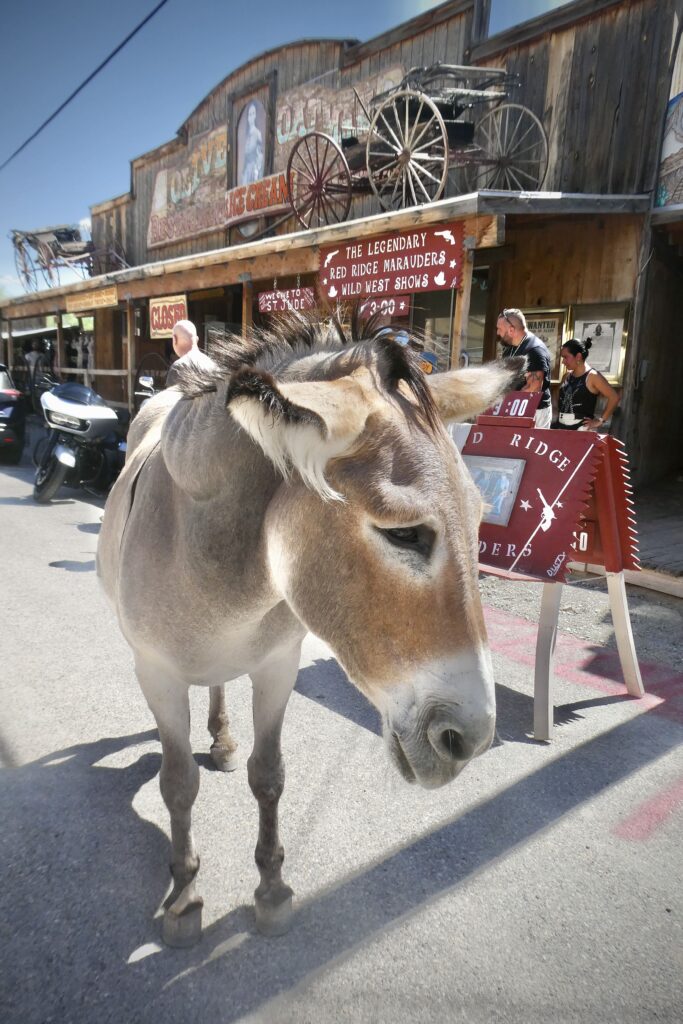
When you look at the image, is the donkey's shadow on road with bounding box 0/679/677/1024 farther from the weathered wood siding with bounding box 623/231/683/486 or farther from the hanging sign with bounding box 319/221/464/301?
the weathered wood siding with bounding box 623/231/683/486

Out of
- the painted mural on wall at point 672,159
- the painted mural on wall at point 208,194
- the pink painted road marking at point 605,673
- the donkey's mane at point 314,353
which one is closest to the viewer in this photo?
the donkey's mane at point 314,353

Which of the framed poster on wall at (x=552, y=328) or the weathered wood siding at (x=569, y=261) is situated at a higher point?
the weathered wood siding at (x=569, y=261)

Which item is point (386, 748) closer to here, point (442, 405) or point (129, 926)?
point (442, 405)

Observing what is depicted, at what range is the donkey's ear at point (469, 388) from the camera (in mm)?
1564

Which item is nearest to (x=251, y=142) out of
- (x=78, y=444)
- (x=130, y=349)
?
(x=130, y=349)

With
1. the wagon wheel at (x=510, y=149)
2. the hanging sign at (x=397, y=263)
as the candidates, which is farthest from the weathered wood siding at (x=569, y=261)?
the hanging sign at (x=397, y=263)

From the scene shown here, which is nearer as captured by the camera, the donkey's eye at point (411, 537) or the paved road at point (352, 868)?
the donkey's eye at point (411, 537)

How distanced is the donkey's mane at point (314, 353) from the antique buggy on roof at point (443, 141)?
7491 millimetres

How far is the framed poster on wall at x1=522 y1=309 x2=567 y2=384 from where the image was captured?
855 centimetres

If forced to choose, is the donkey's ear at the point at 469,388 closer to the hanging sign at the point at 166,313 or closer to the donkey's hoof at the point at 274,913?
the donkey's hoof at the point at 274,913

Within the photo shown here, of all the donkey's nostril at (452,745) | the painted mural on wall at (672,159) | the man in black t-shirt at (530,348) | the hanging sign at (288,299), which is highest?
the painted mural on wall at (672,159)

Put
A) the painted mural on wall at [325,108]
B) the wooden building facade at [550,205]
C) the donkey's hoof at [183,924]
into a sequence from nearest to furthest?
the donkey's hoof at [183,924] < the wooden building facade at [550,205] < the painted mural on wall at [325,108]

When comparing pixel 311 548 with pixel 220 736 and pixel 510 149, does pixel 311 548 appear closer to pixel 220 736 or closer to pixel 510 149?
pixel 220 736

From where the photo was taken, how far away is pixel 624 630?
3.42 m
